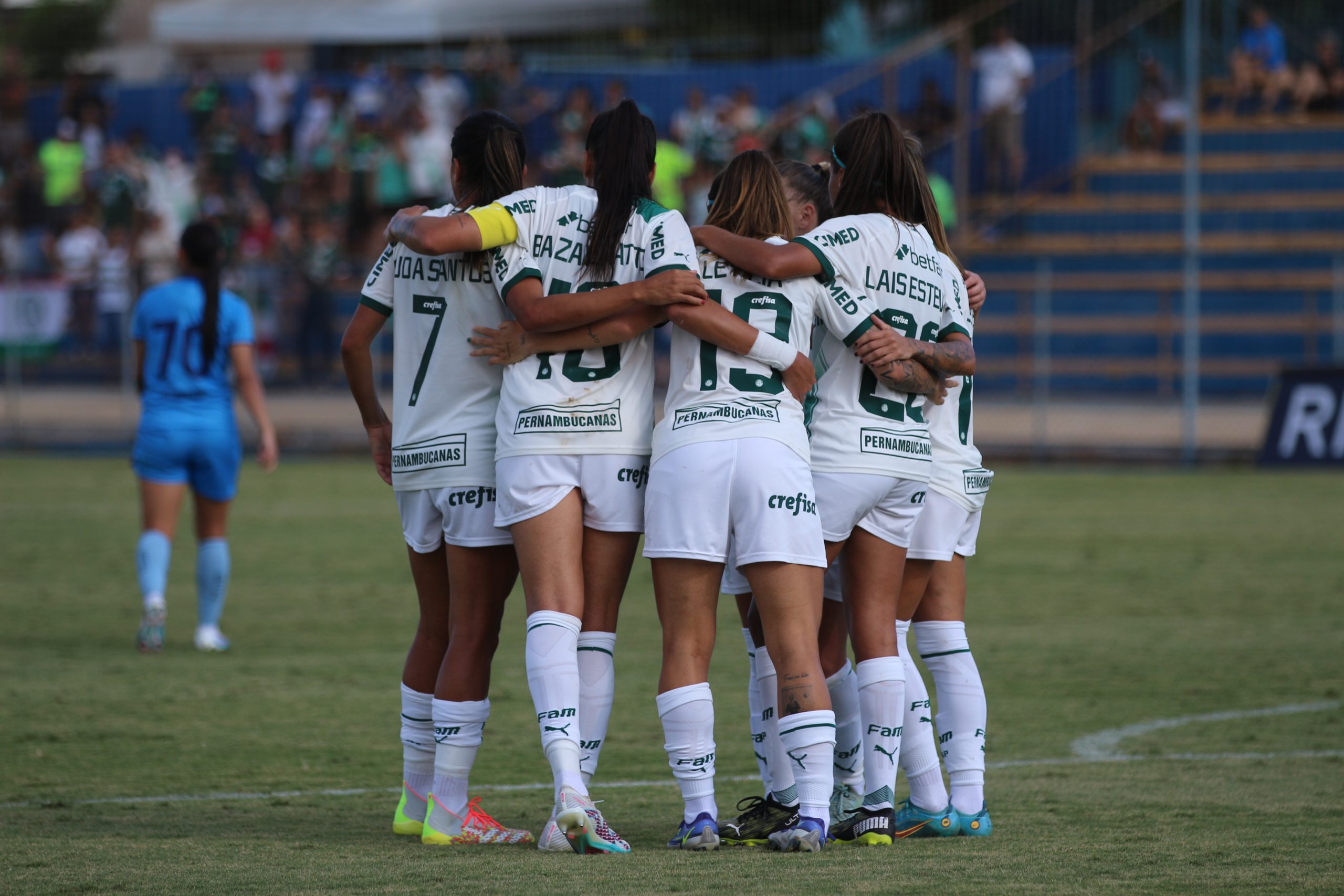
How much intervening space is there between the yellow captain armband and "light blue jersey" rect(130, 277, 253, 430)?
400 centimetres

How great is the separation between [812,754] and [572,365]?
4.30 ft

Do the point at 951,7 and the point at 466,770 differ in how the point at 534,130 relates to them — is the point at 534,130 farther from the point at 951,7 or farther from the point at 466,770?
the point at 466,770

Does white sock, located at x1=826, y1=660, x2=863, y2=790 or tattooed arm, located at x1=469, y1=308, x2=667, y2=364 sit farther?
white sock, located at x1=826, y1=660, x2=863, y2=790

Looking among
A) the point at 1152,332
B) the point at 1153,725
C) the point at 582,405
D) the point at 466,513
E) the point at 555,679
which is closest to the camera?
the point at 555,679

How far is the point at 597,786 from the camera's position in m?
5.77

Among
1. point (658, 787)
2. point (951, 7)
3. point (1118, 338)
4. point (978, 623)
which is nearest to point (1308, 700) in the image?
point (978, 623)

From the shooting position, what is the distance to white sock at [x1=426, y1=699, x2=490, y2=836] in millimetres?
4832

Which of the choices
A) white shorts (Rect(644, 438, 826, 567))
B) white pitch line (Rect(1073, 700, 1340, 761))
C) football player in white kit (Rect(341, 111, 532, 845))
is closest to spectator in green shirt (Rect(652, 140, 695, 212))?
white pitch line (Rect(1073, 700, 1340, 761))

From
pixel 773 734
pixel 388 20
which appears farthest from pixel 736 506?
pixel 388 20

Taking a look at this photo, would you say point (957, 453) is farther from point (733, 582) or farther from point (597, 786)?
point (597, 786)

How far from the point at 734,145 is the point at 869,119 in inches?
701

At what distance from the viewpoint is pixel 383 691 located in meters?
7.49

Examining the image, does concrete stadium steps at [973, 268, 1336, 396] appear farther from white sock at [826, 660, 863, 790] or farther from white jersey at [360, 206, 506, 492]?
white jersey at [360, 206, 506, 492]

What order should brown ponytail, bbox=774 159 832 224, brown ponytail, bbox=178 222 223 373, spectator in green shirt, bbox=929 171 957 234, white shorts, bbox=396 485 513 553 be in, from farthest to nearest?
1. spectator in green shirt, bbox=929 171 957 234
2. brown ponytail, bbox=178 222 223 373
3. brown ponytail, bbox=774 159 832 224
4. white shorts, bbox=396 485 513 553
